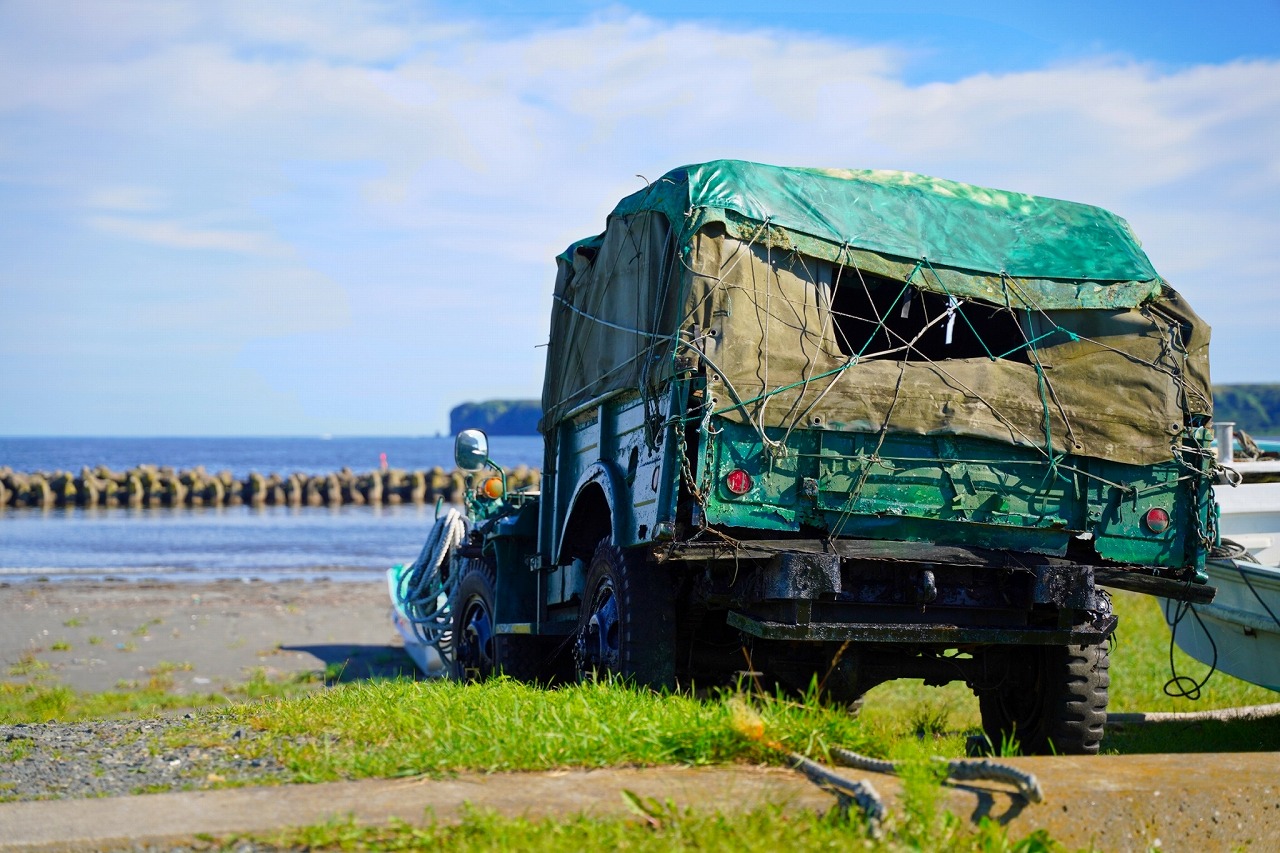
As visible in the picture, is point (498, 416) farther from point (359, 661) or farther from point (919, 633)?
point (919, 633)

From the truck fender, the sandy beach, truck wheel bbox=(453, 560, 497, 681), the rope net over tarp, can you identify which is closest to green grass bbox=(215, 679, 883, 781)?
the truck fender

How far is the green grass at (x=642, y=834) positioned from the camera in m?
3.96

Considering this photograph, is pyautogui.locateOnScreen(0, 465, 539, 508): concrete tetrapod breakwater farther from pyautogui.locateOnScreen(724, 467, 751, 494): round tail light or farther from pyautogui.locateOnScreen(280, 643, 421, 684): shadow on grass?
pyautogui.locateOnScreen(724, 467, 751, 494): round tail light

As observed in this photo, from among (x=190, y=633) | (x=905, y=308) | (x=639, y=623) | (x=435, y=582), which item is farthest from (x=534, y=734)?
(x=190, y=633)

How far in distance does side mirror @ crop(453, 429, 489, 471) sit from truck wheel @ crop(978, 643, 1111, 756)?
454 cm

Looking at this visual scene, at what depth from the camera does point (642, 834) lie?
4055 mm

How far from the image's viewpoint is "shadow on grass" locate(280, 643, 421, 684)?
46.6 feet

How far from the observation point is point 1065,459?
6977mm

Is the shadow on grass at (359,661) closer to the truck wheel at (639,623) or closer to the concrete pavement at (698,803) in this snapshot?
the truck wheel at (639,623)

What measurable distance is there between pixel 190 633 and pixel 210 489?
127 feet

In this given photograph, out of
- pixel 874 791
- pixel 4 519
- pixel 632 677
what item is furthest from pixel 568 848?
pixel 4 519

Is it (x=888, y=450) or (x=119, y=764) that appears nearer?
(x=119, y=764)

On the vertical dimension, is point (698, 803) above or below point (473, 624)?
above

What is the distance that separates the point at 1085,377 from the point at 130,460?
109586 millimetres
